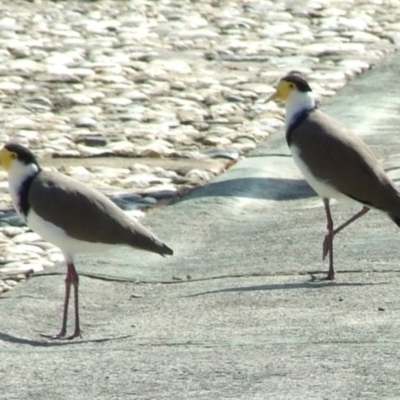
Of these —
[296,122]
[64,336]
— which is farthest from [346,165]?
[64,336]

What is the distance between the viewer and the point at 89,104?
13.1 m

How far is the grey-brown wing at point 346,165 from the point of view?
27.1ft

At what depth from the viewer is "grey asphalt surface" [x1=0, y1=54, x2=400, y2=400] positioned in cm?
595

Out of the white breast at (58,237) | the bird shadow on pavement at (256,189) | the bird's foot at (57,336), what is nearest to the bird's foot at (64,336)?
the bird's foot at (57,336)

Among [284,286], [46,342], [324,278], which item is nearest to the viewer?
[46,342]

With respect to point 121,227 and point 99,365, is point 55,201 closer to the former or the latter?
point 121,227

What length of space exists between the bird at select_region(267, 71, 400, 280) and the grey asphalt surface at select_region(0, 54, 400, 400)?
0.32 metres

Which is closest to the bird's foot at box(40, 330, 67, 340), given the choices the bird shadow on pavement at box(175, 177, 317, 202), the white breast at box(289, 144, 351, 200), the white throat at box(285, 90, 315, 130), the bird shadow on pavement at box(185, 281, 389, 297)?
the bird shadow on pavement at box(185, 281, 389, 297)

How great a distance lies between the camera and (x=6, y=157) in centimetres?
773

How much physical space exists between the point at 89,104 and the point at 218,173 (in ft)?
8.51

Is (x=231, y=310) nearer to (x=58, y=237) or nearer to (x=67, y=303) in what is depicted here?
(x=67, y=303)

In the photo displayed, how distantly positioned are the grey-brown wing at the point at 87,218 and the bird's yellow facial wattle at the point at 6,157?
1.02 ft

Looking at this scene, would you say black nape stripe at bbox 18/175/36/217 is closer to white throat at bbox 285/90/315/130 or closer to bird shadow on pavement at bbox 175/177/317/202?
white throat at bbox 285/90/315/130

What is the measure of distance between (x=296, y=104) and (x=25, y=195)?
223 centimetres
